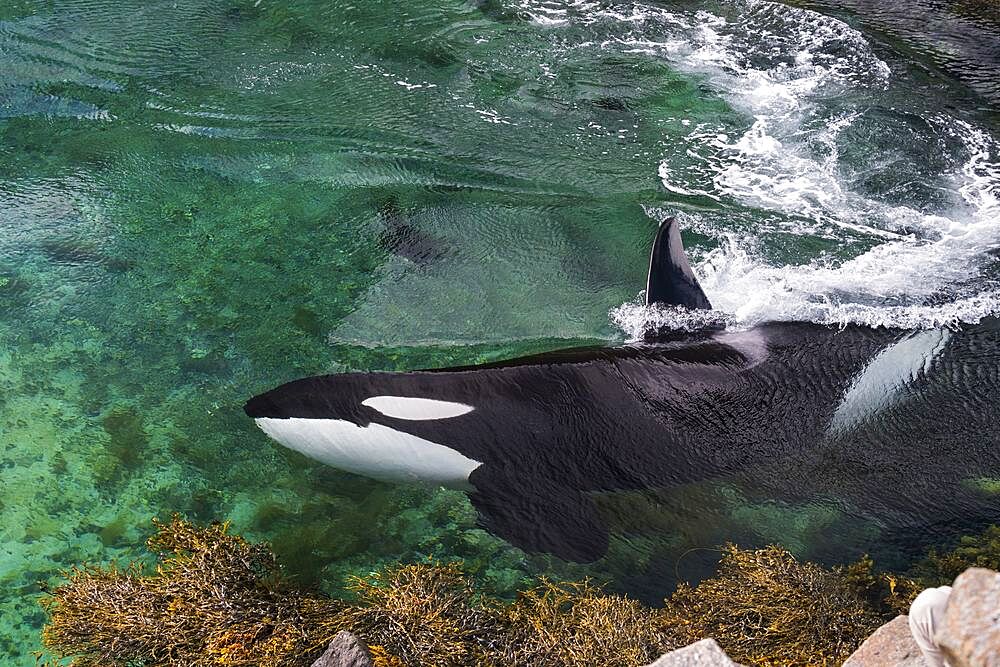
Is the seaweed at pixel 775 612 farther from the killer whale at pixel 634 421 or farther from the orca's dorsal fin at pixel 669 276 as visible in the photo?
the orca's dorsal fin at pixel 669 276

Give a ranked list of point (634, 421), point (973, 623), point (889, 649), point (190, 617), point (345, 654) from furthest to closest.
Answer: point (634, 421) < point (190, 617) < point (345, 654) < point (889, 649) < point (973, 623)

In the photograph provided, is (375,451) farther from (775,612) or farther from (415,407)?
(775,612)

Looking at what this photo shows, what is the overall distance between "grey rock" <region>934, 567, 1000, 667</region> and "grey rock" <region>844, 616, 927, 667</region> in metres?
1.42

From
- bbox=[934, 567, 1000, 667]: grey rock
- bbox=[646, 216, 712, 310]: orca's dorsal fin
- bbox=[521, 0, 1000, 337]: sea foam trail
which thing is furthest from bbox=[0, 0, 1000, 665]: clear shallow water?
bbox=[934, 567, 1000, 667]: grey rock

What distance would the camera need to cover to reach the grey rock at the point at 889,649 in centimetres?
329

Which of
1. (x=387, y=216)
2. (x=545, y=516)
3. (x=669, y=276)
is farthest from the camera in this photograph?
(x=387, y=216)

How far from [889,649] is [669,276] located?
289 centimetres

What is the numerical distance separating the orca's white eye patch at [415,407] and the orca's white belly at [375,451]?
0.12 meters

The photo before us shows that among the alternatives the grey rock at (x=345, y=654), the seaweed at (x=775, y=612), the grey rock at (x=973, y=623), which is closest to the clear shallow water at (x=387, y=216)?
the seaweed at (x=775, y=612)

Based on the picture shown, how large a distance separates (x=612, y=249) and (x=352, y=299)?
6.86 ft

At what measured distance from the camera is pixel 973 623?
1956 mm

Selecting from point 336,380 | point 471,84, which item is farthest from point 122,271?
point 471,84

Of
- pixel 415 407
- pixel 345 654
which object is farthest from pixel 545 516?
pixel 345 654

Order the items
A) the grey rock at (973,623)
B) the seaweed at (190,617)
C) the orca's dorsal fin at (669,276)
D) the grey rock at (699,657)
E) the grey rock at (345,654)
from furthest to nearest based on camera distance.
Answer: the orca's dorsal fin at (669,276) → the seaweed at (190,617) → the grey rock at (345,654) → the grey rock at (699,657) → the grey rock at (973,623)
